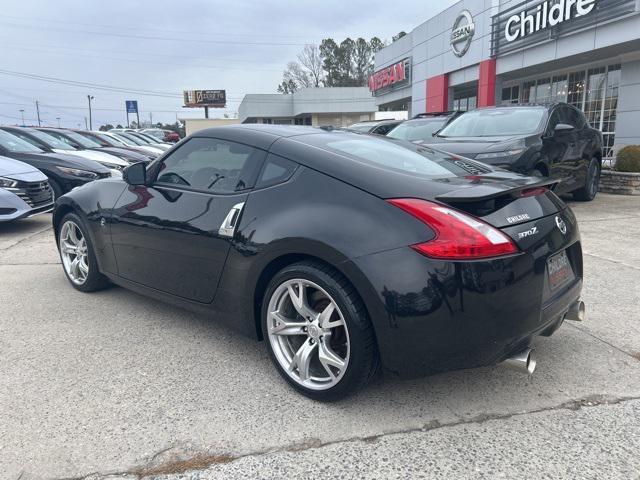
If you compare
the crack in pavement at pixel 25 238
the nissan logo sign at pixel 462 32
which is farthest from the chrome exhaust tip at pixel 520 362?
the nissan logo sign at pixel 462 32

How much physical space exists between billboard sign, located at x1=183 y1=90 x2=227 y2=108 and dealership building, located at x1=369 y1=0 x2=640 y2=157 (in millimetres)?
55914

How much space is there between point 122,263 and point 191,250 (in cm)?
97

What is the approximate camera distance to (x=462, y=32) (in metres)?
20.4

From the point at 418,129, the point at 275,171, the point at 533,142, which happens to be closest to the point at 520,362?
the point at 275,171

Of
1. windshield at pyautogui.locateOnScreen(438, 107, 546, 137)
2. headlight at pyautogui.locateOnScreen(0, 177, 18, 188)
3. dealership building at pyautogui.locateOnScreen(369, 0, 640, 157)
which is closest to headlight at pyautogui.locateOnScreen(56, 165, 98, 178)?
headlight at pyautogui.locateOnScreen(0, 177, 18, 188)

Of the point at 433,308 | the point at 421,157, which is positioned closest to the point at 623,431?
the point at 433,308

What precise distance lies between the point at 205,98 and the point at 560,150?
7566cm

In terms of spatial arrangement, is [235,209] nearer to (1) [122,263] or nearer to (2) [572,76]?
(1) [122,263]

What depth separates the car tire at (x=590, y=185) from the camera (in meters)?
9.06

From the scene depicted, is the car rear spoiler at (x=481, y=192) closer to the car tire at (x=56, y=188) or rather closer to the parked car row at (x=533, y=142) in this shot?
the parked car row at (x=533, y=142)

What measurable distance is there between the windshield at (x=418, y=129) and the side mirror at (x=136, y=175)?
22.3 ft

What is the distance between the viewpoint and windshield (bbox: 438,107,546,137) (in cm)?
755

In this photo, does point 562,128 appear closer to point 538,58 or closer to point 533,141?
point 533,141

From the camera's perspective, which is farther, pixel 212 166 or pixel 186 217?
pixel 212 166
